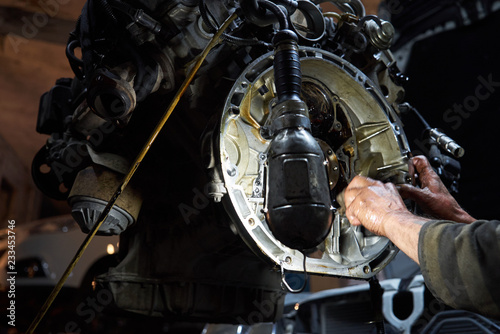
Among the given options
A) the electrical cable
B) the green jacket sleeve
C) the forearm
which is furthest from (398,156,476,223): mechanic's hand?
the electrical cable

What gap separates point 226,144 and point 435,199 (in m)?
0.74

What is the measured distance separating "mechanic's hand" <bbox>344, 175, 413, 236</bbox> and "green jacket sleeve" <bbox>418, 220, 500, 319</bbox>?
15cm

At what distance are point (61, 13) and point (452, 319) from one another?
12.6ft

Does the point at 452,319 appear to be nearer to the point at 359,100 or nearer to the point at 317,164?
the point at 359,100

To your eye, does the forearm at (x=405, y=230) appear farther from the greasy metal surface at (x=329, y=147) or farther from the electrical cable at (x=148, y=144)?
the electrical cable at (x=148, y=144)

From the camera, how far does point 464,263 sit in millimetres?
848

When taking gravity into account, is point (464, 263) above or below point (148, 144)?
below

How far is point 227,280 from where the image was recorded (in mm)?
1762

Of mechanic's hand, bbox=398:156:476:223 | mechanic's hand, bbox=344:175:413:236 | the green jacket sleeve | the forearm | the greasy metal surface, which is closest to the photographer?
the green jacket sleeve

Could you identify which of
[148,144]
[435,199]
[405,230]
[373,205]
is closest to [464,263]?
[405,230]

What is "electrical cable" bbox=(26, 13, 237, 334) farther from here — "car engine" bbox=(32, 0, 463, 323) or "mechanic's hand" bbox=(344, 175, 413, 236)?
"mechanic's hand" bbox=(344, 175, 413, 236)

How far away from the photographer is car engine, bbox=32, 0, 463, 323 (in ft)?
3.36

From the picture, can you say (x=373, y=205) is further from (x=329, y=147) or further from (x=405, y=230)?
(x=329, y=147)

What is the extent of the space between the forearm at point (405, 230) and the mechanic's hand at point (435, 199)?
0.39m
